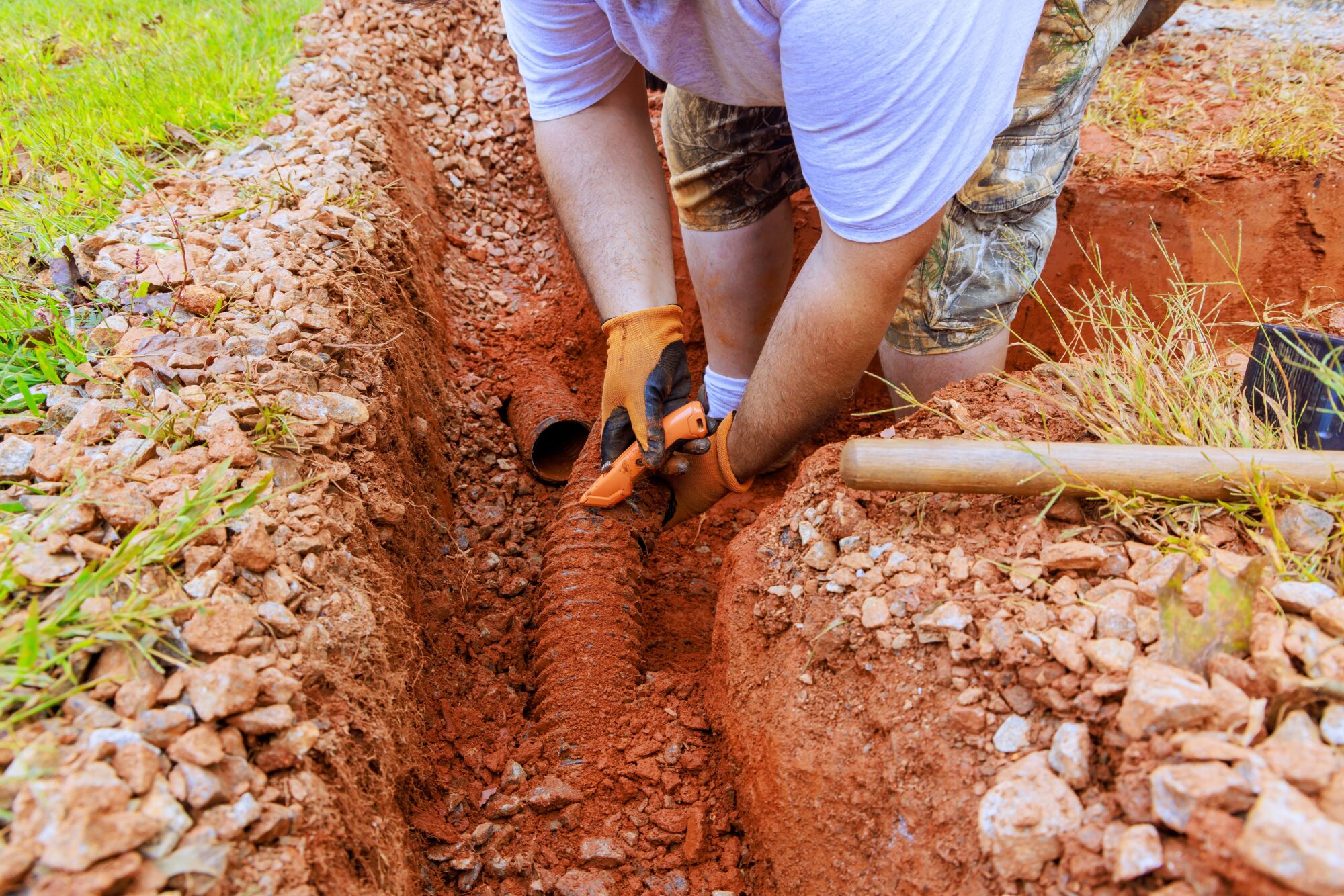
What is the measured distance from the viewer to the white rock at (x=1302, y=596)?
1.07m

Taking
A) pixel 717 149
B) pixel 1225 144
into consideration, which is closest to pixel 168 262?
pixel 717 149

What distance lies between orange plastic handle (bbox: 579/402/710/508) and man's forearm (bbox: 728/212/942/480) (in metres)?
0.12

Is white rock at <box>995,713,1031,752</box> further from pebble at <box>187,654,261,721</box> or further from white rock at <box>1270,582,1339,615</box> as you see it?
pebble at <box>187,654,261,721</box>

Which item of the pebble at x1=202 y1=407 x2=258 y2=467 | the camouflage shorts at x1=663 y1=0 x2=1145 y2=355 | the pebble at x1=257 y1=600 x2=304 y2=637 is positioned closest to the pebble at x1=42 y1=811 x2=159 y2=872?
the pebble at x1=257 y1=600 x2=304 y2=637

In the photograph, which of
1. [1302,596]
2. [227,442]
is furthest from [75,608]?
[1302,596]

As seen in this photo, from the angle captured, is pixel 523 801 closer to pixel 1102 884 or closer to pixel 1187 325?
pixel 1102 884

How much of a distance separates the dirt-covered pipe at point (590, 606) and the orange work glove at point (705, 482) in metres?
0.05

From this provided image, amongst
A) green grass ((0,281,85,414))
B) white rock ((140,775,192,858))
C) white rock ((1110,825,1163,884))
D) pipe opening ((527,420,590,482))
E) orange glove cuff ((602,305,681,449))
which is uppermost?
green grass ((0,281,85,414))

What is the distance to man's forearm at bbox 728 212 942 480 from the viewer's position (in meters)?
1.60

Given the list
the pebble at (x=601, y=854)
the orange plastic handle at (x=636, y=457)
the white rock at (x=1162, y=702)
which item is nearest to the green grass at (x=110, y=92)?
the orange plastic handle at (x=636, y=457)

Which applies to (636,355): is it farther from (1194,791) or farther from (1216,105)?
(1216,105)

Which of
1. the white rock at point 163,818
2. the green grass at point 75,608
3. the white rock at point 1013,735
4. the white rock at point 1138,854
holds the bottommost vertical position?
the white rock at point 1013,735

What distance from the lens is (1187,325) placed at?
67.1 inches

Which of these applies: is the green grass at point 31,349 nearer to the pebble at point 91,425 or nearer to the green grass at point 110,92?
the pebble at point 91,425
